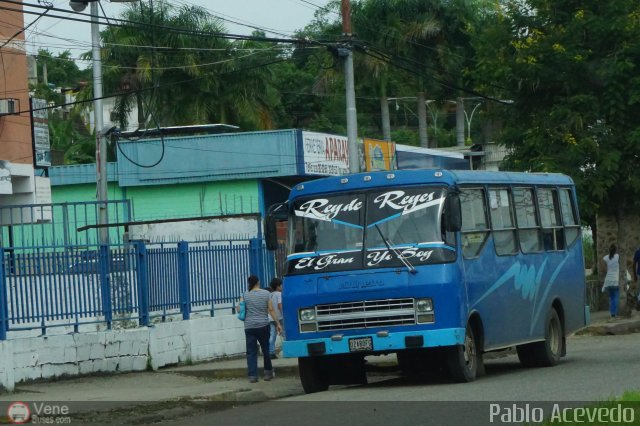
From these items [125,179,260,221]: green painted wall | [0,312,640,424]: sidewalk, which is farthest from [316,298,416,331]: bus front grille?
[125,179,260,221]: green painted wall

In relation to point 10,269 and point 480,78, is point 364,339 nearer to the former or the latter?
point 10,269

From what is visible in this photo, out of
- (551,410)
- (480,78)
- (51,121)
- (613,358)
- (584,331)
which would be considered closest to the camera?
(551,410)

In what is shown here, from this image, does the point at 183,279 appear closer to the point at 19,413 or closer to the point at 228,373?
the point at 228,373

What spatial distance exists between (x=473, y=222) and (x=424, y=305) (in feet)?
6.09

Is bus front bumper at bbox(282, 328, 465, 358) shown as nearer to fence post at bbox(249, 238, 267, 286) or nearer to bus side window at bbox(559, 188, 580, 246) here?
bus side window at bbox(559, 188, 580, 246)

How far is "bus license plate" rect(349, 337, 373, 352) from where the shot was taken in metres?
15.1

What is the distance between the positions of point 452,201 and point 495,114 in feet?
46.1

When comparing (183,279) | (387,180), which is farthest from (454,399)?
(183,279)

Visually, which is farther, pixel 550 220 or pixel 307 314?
pixel 550 220

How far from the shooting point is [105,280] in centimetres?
1906

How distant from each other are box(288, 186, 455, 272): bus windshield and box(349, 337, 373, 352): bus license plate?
96cm

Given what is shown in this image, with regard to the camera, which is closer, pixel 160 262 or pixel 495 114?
pixel 160 262

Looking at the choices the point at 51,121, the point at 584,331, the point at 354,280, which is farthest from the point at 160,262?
the point at 51,121

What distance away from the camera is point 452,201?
15352 millimetres
